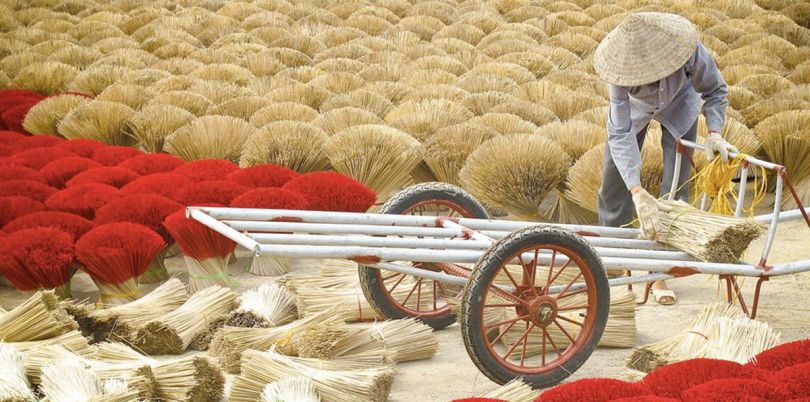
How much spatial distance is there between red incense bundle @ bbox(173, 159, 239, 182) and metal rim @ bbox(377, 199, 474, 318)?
1091mm

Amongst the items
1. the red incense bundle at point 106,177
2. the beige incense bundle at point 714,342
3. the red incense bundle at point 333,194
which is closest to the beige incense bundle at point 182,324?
the red incense bundle at point 333,194

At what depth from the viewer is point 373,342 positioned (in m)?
3.04

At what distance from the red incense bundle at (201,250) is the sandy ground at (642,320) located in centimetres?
18

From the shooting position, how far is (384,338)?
3.11 metres

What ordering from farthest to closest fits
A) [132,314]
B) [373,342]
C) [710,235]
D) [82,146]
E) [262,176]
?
[82,146]
[262,176]
[132,314]
[710,235]
[373,342]

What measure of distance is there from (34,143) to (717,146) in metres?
3.27

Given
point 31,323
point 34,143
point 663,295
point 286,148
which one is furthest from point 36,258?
point 663,295

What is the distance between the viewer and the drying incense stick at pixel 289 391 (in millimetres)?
2566

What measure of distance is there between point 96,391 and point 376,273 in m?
1.02

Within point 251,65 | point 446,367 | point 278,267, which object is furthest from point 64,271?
point 251,65

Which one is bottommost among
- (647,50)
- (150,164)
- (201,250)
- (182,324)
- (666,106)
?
(182,324)

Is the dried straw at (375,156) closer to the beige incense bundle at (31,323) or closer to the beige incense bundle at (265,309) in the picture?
the beige incense bundle at (265,309)

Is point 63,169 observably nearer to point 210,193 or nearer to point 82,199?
point 82,199

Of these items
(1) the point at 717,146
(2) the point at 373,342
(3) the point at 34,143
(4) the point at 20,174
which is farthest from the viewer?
(3) the point at 34,143
